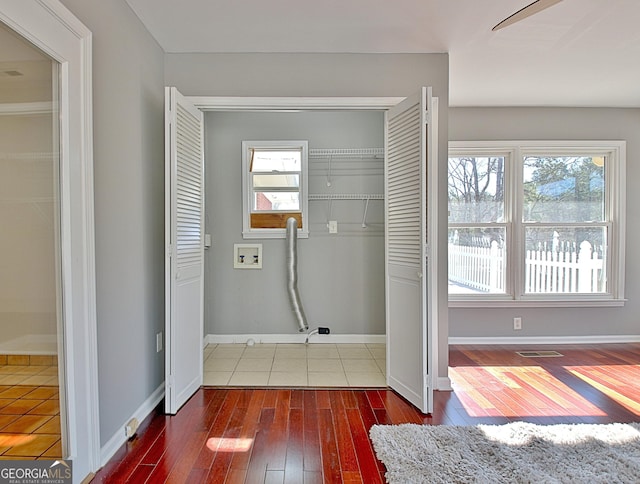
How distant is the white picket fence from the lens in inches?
157

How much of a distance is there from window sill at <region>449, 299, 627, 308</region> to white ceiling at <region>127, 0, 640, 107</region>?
225 cm

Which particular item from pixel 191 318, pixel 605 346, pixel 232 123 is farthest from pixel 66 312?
pixel 605 346

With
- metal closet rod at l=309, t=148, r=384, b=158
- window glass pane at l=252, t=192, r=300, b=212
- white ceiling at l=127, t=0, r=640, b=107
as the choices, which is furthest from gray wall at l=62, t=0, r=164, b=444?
metal closet rod at l=309, t=148, r=384, b=158

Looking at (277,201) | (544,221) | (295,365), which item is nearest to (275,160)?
(277,201)

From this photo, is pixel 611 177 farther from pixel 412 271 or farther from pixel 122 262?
pixel 122 262

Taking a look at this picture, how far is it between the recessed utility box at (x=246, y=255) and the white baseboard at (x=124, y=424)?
156 centimetres

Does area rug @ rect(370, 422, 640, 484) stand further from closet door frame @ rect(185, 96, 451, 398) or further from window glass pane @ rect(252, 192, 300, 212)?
window glass pane @ rect(252, 192, 300, 212)

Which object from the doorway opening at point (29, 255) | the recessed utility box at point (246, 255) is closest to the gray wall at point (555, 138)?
the recessed utility box at point (246, 255)

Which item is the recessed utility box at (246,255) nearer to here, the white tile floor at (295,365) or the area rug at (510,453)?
the white tile floor at (295,365)

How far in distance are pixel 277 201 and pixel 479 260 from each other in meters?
2.36

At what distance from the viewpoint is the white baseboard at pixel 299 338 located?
12.7 feet

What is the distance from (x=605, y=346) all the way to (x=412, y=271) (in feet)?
9.86

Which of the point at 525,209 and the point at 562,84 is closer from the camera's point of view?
the point at 562,84

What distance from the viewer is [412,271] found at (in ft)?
8.08
